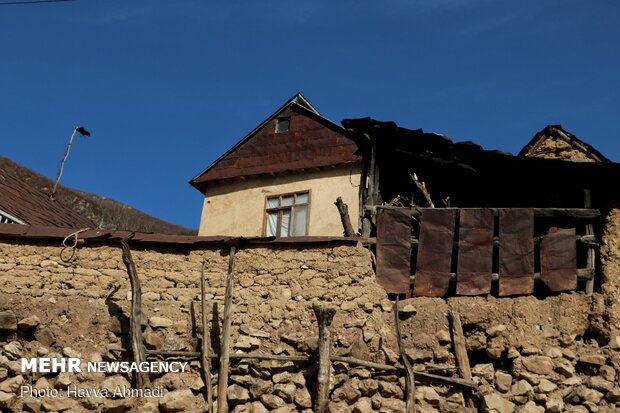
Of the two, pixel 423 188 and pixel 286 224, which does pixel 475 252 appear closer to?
pixel 423 188

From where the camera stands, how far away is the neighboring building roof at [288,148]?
53.9 feet

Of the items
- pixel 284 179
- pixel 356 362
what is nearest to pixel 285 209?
pixel 284 179

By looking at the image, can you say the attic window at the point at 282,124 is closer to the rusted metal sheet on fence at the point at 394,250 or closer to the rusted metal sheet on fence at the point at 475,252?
the rusted metal sheet on fence at the point at 394,250

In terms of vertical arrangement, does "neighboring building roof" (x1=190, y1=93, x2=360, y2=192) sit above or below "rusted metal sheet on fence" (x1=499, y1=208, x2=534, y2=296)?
above

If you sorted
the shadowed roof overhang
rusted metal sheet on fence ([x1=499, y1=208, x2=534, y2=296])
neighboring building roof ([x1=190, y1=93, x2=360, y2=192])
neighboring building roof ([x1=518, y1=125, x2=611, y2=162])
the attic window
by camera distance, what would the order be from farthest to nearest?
the attic window < neighboring building roof ([x1=190, y1=93, x2=360, y2=192]) < neighboring building roof ([x1=518, y1=125, x2=611, y2=162]) < the shadowed roof overhang < rusted metal sheet on fence ([x1=499, y1=208, x2=534, y2=296])

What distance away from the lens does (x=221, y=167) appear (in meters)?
17.6

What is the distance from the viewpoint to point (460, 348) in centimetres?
888

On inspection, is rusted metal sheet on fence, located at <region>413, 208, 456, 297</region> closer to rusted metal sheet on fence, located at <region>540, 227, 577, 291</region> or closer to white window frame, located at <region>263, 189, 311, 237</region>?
rusted metal sheet on fence, located at <region>540, 227, 577, 291</region>

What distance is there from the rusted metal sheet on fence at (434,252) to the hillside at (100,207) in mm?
29988

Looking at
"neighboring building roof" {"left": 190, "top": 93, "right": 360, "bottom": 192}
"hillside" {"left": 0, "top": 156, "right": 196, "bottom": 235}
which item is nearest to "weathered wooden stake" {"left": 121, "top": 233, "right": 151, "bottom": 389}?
"neighboring building roof" {"left": 190, "top": 93, "right": 360, "bottom": 192}

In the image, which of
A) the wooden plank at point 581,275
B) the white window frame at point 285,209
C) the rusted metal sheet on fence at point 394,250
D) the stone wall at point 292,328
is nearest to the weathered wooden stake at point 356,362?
the stone wall at point 292,328

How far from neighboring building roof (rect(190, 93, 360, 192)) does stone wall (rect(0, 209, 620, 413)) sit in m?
6.91

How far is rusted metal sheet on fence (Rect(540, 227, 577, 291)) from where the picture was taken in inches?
370

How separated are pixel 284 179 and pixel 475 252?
308 inches
